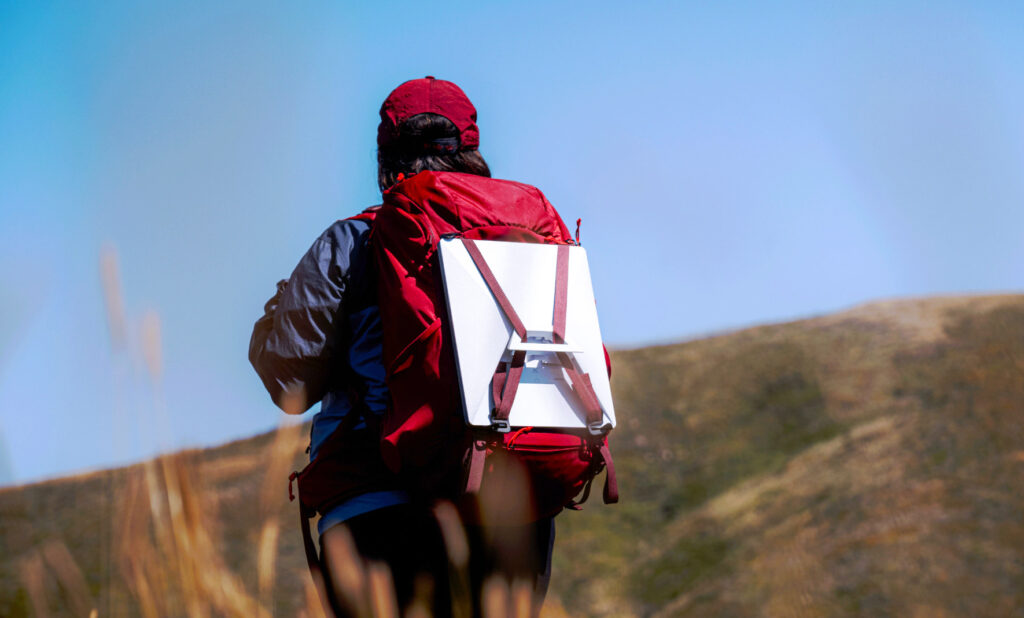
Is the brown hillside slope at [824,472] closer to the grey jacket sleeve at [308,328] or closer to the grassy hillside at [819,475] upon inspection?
the grassy hillside at [819,475]

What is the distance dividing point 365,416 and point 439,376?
264 mm

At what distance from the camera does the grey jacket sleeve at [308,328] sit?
242 cm

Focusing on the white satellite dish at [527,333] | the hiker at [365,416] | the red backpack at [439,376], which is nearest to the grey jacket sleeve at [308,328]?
the hiker at [365,416]

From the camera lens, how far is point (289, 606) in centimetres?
1922

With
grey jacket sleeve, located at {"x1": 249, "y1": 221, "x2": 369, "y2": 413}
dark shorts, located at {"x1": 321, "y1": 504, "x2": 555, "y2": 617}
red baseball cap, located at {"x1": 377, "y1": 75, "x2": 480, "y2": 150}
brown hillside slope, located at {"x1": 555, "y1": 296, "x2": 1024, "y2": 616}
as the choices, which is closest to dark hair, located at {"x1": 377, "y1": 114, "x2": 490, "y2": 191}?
red baseball cap, located at {"x1": 377, "y1": 75, "x2": 480, "y2": 150}

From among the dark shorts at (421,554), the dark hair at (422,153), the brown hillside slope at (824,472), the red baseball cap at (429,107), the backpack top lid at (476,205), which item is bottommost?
the brown hillside slope at (824,472)

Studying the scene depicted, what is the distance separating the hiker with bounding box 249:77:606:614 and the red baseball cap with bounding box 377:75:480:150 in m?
0.17

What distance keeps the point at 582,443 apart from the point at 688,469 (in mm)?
31622

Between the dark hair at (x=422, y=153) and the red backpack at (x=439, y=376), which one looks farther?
the dark hair at (x=422, y=153)

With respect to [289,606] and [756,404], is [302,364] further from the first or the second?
[756,404]

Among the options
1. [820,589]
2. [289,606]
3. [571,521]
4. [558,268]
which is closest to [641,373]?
[571,521]

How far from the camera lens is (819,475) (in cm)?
2883

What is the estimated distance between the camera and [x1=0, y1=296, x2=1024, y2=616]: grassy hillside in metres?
21.9

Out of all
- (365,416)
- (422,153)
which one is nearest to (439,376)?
(365,416)
